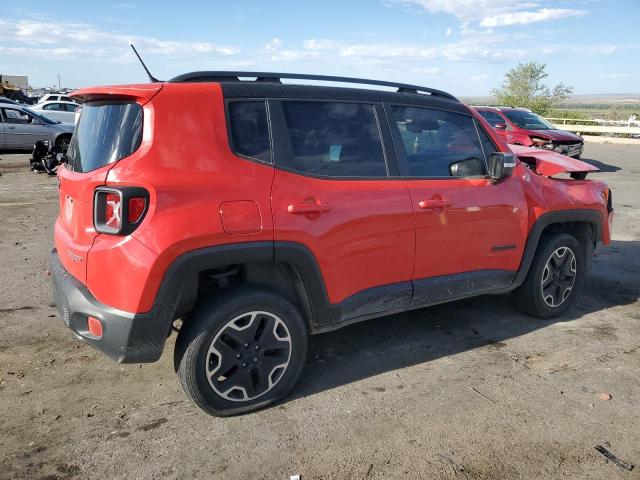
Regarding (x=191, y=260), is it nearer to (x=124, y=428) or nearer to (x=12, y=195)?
(x=124, y=428)

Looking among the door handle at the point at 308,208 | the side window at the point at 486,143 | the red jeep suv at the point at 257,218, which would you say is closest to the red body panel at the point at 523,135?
the side window at the point at 486,143

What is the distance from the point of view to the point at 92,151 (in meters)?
2.94

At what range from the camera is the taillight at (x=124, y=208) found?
258 cm

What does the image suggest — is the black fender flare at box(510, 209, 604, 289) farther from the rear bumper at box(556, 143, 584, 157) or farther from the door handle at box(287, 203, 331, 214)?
the rear bumper at box(556, 143, 584, 157)

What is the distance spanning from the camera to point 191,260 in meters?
2.68

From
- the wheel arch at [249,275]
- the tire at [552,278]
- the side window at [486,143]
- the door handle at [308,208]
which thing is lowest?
the tire at [552,278]

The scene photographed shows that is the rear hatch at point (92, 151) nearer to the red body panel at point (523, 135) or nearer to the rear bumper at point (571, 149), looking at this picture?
the red body panel at point (523, 135)

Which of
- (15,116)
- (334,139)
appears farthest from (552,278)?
(15,116)

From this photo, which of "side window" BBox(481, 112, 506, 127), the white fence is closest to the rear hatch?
"side window" BBox(481, 112, 506, 127)

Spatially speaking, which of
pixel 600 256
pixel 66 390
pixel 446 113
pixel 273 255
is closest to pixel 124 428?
pixel 66 390

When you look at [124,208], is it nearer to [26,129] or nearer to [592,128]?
[26,129]

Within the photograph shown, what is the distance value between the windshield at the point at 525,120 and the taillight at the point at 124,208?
569 inches

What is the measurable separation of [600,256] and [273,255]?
5361 millimetres

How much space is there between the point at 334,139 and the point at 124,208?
4.34ft
